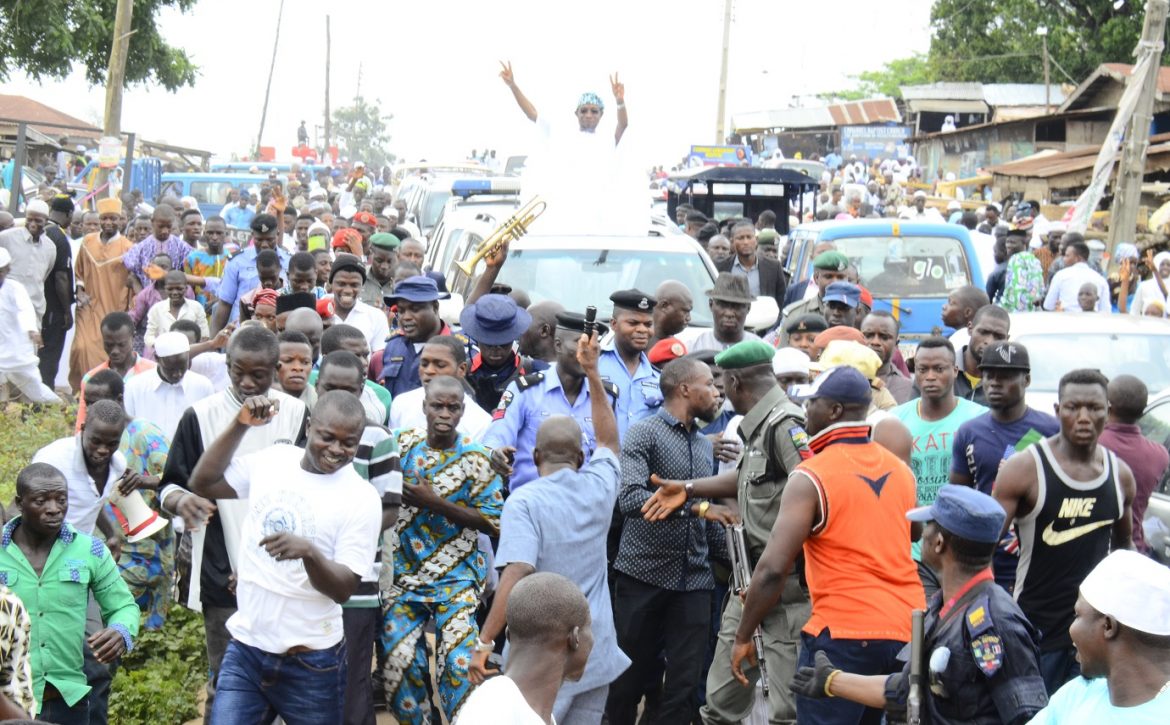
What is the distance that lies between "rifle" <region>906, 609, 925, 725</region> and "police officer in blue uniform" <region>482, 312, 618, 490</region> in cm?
233

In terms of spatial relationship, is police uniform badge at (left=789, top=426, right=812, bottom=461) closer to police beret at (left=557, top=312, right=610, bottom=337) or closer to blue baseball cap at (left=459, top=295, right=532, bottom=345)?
police beret at (left=557, top=312, right=610, bottom=337)

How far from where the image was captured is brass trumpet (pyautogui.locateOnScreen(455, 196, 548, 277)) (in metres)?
9.20

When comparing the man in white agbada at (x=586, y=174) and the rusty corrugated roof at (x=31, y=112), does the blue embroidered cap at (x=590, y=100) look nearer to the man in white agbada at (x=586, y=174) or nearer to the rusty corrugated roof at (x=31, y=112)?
the man in white agbada at (x=586, y=174)

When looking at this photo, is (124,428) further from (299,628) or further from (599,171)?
(599,171)

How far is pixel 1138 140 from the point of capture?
18266 mm

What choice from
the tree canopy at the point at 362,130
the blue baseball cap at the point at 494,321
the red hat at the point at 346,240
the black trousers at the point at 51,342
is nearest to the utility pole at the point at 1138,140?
the red hat at the point at 346,240

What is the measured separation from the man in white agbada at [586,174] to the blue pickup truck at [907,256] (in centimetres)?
254

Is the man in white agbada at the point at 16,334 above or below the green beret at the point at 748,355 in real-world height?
below

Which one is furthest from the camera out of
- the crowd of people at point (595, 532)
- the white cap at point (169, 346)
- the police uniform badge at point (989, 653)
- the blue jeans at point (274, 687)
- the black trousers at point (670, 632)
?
the white cap at point (169, 346)

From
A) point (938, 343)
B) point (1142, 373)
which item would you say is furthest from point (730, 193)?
point (938, 343)

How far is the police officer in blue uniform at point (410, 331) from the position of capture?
25.1 feet

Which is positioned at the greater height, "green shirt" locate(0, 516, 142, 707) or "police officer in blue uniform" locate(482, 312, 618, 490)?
"police officer in blue uniform" locate(482, 312, 618, 490)

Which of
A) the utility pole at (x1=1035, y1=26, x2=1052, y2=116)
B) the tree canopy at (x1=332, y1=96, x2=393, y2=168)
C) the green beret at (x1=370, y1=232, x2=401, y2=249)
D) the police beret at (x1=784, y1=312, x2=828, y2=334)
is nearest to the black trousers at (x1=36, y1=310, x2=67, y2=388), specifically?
the green beret at (x1=370, y1=232, x2=401, y2=249)

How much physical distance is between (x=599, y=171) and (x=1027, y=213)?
1185 cm
